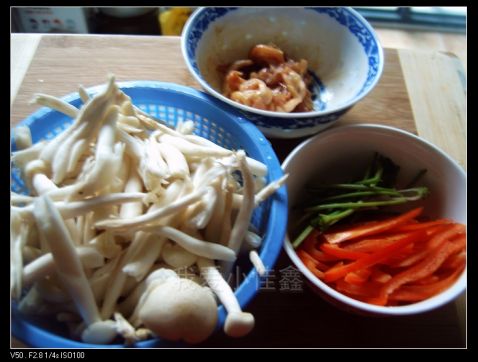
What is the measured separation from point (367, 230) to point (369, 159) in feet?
0.62

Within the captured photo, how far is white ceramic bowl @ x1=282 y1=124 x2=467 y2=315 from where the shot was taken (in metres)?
0.81

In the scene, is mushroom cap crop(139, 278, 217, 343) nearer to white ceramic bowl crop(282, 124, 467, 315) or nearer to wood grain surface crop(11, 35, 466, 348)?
wood grain surface crop(11, 35, 466, 348)

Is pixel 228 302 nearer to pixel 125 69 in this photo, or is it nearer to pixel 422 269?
pixel 422 269

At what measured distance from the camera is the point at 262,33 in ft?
3.46

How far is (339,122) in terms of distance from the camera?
3.35 feet

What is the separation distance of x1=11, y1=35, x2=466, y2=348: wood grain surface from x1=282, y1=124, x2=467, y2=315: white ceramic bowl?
117 millimetres

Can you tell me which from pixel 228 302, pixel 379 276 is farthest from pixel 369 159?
pixel 228 302

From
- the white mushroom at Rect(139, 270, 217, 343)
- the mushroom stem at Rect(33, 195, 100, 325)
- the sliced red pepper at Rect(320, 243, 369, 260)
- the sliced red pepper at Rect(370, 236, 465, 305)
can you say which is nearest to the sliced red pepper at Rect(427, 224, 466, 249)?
the sliced red pepper at Rect(370, 236, 465, 305)

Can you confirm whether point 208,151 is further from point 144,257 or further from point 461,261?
point 461,261

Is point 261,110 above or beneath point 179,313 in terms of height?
above

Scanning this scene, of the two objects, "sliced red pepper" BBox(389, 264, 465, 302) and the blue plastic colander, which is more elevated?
the blue plastic colander

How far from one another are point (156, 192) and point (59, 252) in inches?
6.6

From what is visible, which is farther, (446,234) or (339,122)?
(339,122)

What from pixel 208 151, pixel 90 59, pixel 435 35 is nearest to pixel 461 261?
pixel 208 151
